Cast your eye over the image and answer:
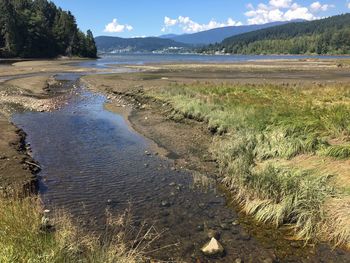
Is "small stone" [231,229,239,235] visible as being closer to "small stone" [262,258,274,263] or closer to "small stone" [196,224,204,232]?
"small stone" [196,224,204,232]

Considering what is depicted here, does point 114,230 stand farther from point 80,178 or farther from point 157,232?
point 80,178

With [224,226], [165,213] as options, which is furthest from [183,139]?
[224,226]

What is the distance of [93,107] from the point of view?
106ft

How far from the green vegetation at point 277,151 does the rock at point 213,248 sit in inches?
78.8

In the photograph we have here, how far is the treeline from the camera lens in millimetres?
139250

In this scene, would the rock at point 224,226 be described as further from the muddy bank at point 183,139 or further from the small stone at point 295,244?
Answer: the small stone at point 295,244

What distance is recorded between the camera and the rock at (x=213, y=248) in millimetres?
9097

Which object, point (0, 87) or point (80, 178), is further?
point (0, 87)

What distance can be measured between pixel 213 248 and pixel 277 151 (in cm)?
675

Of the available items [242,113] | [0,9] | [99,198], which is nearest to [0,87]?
[242,113]

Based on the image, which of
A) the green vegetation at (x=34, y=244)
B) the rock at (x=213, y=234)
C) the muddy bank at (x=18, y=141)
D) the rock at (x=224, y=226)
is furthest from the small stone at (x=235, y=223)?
the muddy bank at (x=18, y=141)

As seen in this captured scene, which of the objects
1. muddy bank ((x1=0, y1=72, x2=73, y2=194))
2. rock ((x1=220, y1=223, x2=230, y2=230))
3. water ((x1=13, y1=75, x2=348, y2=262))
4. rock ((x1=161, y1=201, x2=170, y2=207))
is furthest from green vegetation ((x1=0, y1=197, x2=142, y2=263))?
rock ((x1=161, y1=201, x2=170, y2=207))

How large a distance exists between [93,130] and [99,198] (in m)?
11.4

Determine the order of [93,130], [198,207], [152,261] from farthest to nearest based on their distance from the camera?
[93,130] → [198,207] → [152,261]
